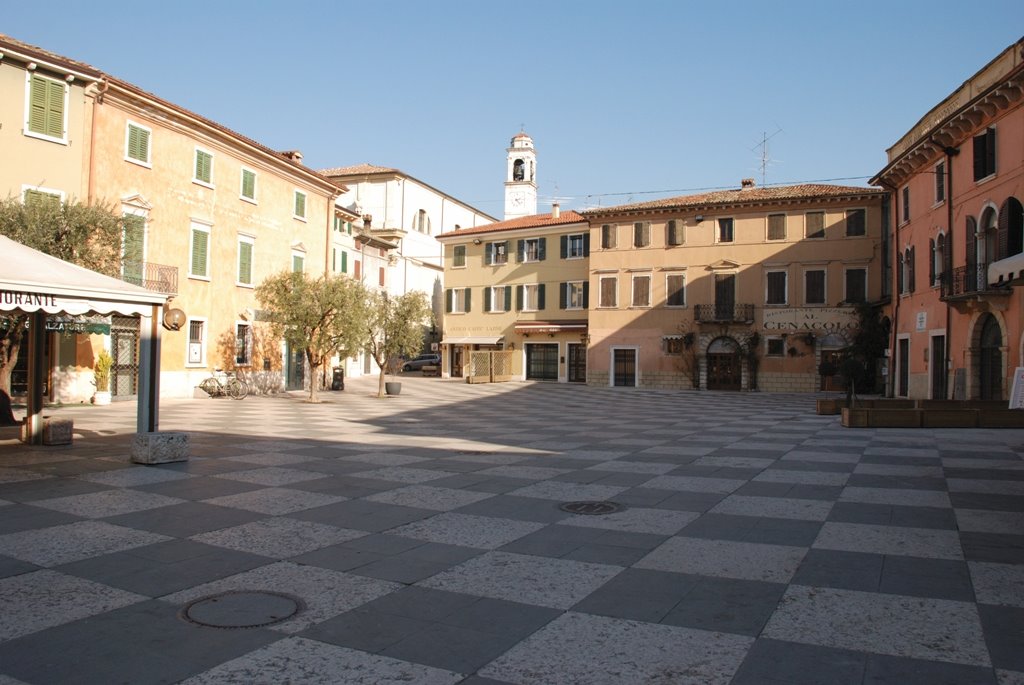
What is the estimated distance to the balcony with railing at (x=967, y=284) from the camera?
895 inches

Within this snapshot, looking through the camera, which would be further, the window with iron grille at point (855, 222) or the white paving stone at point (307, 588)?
the window with iron grille at point (855, 222)

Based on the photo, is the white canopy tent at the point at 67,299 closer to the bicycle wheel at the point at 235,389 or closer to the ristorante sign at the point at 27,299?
the ristorante sign at the point at 27,299

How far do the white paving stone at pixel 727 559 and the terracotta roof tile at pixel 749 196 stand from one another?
35.8m

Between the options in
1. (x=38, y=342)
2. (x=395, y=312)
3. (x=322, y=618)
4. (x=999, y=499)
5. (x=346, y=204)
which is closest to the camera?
(x=322, y=618)

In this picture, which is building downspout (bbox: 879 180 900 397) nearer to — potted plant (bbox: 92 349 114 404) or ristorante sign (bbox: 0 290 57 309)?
potted plant (bbox: 92 349 114 404)

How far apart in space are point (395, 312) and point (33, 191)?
43.8ft

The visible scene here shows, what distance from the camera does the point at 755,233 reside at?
40625mm

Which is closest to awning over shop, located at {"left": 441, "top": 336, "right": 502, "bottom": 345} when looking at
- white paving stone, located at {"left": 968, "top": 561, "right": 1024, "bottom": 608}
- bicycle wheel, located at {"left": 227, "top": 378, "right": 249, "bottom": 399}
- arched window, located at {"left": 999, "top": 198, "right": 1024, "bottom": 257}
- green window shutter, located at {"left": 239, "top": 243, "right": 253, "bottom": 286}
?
green window shutter, located at {"left": 239, "top": 243, "right": 253, "bottom": 286}

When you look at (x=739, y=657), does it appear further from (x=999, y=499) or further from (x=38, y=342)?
(x=38, y=342)

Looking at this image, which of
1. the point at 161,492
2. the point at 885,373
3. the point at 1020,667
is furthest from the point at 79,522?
the point at 885,373

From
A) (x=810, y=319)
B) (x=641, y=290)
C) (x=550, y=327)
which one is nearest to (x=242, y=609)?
(x=810, y=319)

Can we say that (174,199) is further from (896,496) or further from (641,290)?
(641,290)

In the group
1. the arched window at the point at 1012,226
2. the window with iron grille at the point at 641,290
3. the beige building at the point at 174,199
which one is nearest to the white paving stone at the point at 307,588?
the beige building at the point at 174,199

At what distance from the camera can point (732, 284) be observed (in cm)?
4100
